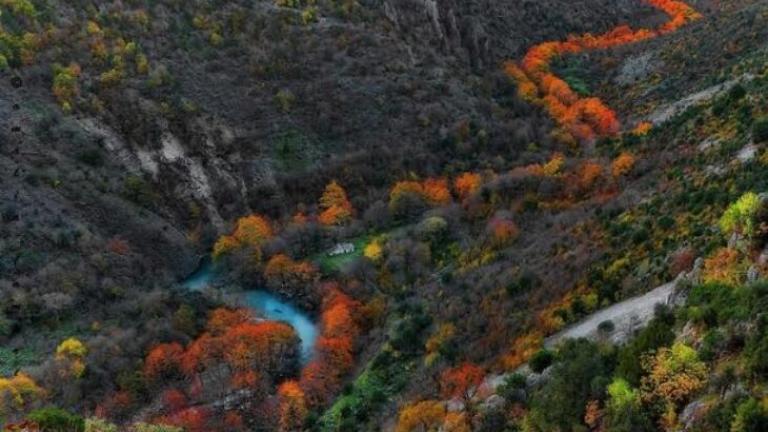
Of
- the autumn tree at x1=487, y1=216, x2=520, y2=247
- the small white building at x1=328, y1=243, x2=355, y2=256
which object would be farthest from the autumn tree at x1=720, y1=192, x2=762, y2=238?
the small white building at x1=328, y1=243, x2=355, y2=256

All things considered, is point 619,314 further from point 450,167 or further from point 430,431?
point 450,167

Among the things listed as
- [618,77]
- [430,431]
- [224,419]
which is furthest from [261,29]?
[430,431]

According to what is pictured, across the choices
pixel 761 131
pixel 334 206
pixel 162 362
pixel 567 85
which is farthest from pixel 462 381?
pixel 567 85

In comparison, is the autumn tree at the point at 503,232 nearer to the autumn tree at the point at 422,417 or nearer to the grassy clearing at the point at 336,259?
the grassy clearing at the point at 336,259

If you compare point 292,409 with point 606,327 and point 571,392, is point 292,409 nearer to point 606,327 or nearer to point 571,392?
point 606,327

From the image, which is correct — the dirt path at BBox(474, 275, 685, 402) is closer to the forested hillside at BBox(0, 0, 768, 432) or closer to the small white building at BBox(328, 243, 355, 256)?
the forested hillside at BBox(0, 0, 768, 432)

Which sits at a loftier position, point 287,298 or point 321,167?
point 321,167

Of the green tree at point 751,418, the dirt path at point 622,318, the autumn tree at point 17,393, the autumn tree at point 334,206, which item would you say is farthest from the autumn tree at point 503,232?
the green tree at point 751,418
